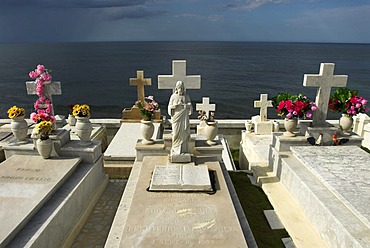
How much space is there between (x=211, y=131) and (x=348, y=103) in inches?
166

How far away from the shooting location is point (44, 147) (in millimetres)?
7043

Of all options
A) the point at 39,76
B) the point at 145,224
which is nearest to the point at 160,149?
the point at 145,224

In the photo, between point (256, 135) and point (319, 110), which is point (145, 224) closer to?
point (319, 110)

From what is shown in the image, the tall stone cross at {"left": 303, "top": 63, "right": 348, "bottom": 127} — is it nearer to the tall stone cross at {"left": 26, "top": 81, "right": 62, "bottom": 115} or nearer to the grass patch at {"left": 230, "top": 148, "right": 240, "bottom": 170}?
the grass patch at {"left": 230, "top": 148, "right": 240, "bottom": 170}

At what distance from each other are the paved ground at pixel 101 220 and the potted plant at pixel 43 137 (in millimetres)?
1848

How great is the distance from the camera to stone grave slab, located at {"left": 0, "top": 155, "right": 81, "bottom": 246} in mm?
4996

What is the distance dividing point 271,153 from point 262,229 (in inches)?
113

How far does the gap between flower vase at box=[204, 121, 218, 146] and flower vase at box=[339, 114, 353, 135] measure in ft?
13.2

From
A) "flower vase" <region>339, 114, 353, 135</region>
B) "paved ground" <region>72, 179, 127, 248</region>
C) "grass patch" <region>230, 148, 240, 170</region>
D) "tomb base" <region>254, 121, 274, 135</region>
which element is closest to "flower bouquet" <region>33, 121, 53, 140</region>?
"paved ground" <region>72, 179, 127, 248</region>

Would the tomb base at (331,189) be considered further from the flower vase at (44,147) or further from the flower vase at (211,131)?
the flower vase at (44,147)

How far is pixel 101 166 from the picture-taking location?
800cm

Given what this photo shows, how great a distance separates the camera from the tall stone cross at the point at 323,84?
27.4ft

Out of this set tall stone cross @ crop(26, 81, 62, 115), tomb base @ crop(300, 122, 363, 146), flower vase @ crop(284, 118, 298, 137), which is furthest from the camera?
tall stone cross @ crop(26, 81, 62, 115)

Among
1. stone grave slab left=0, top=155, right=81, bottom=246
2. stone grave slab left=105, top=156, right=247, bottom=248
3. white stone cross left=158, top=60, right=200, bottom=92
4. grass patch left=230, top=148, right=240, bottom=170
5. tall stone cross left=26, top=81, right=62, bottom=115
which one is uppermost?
white stone cross left=158, top=60, right=200, bottom=92
